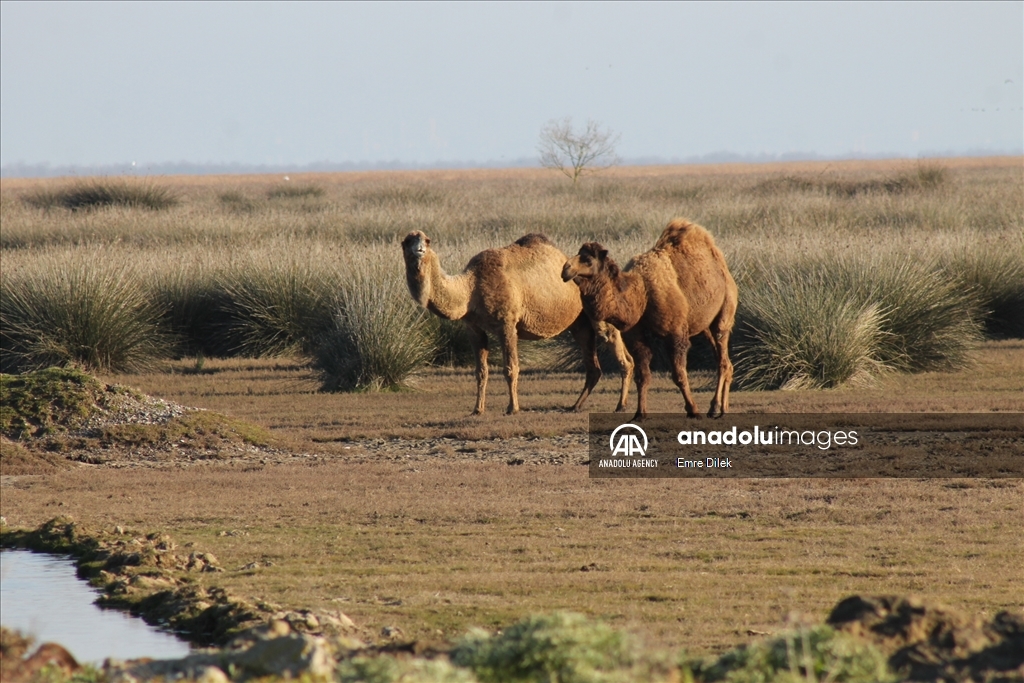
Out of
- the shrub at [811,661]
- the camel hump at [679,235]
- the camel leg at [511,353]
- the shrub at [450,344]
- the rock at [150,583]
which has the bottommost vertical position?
the shrub at [450,344]

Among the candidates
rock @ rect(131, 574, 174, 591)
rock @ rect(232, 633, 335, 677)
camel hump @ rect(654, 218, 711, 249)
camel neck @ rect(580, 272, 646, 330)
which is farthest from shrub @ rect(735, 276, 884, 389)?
rock @ rect(232, 633, 335, 677)

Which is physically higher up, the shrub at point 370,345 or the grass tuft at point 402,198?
the grass tuft at point 402,198

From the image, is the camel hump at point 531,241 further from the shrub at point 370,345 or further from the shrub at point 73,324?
the shrub at point 73,324

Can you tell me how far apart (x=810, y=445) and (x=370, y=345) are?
7167mm

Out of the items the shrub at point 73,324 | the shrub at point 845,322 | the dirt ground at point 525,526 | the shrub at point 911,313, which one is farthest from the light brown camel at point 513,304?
the shrub at point 73,324

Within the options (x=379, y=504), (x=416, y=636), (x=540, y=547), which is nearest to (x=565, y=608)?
(x=416, y=636)

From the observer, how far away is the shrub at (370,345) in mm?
17641

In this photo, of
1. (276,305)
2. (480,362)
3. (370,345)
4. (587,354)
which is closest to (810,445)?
(587,354)

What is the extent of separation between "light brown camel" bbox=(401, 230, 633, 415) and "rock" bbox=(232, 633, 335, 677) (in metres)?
8.40

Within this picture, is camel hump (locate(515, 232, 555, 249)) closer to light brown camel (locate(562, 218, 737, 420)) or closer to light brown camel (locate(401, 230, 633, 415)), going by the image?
light brown camel (locate(401, 230, 633, 415))

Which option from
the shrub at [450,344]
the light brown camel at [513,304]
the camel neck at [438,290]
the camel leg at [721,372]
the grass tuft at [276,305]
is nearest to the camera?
the camel leg at [721,372]

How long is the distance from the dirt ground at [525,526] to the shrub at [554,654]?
666mm

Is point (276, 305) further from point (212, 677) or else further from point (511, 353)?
point (212, 677)

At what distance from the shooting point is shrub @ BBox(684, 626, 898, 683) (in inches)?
187
